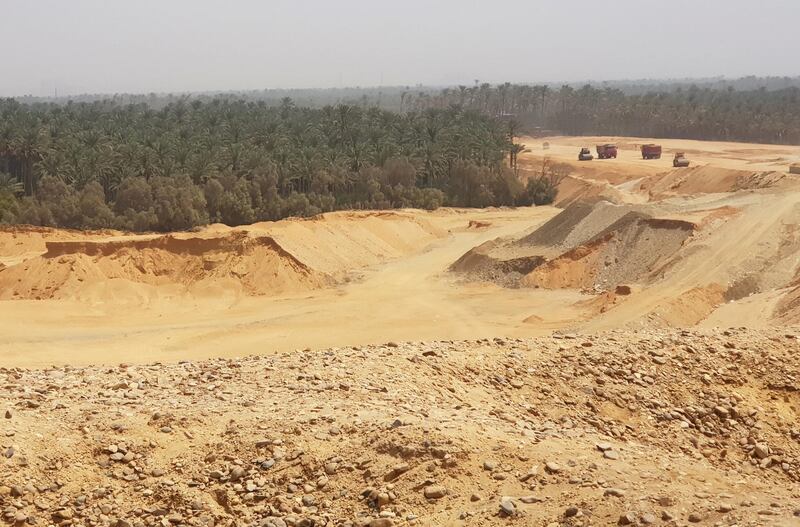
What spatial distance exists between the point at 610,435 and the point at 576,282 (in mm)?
20118

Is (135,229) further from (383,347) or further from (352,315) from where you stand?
(383,347)

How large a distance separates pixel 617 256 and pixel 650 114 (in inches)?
3097

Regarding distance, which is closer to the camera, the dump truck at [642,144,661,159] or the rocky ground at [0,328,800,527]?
the rocky ground at [0,328,800,527]

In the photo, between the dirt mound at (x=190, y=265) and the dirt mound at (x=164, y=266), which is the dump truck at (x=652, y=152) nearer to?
the dirt mound at (x=190, y=265)

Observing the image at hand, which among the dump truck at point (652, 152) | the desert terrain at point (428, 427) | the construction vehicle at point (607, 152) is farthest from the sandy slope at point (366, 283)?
the construction vehicle at point (607, 152)

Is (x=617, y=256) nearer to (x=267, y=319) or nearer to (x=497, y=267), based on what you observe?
(x=497, y=267)

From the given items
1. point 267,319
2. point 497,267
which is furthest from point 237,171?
point 267,319

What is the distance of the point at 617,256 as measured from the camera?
30.8 metres

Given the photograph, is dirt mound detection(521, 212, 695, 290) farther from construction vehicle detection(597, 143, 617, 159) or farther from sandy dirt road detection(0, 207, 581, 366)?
construction vehicle detection(597, 143, 617, 159)

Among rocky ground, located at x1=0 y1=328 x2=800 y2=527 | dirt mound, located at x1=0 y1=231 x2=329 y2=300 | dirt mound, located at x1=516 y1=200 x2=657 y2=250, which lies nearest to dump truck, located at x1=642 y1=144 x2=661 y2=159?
dirt mound, located at x1=516 y1=200 x2=657 y2=250

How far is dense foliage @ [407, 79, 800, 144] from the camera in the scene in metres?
90.3

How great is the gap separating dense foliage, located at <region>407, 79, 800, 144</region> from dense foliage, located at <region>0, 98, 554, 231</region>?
36.5 metres

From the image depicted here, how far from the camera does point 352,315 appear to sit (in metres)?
27.8

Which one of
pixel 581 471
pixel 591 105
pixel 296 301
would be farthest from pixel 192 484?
pixel 591 105
